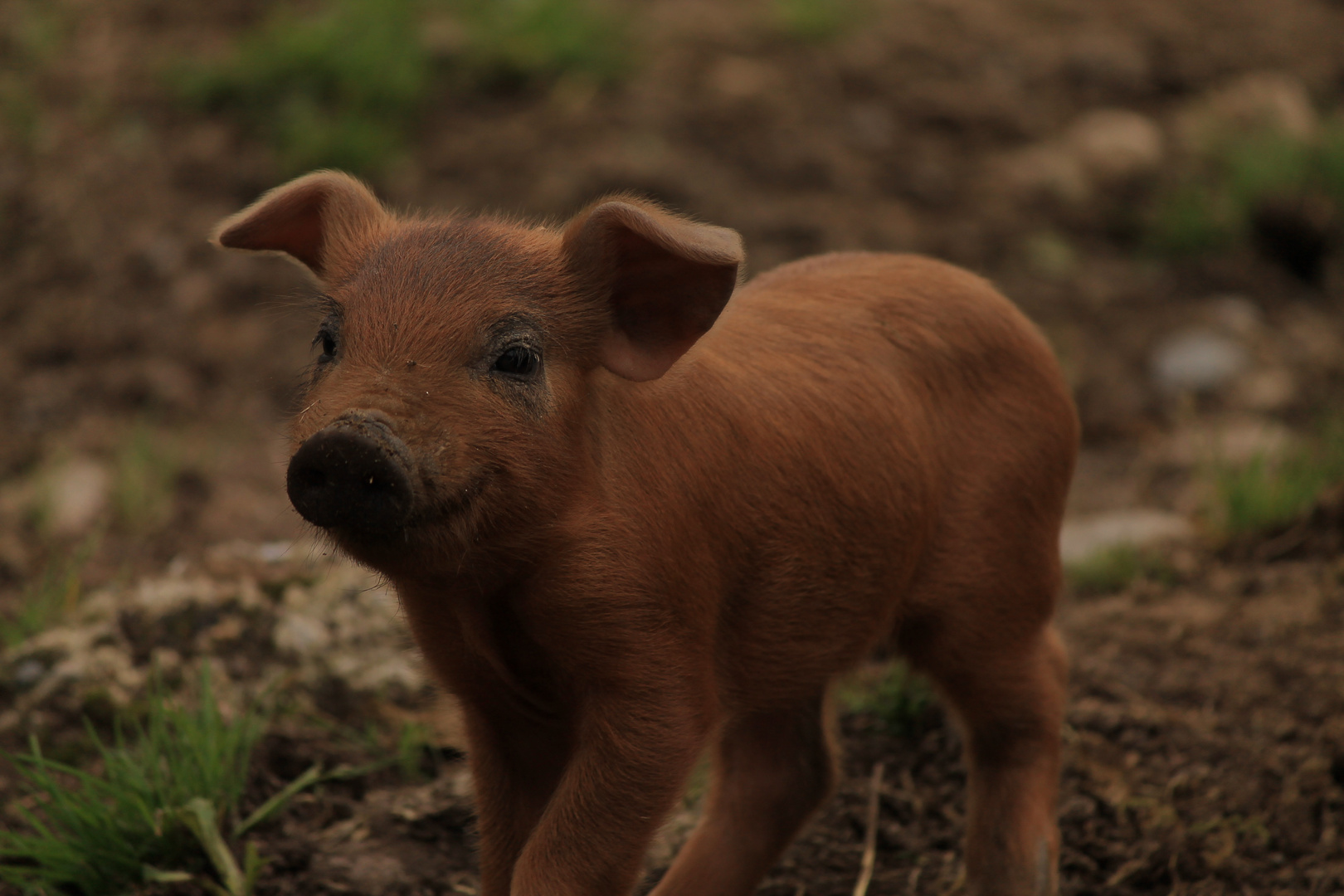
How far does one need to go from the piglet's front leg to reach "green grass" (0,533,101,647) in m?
2.30

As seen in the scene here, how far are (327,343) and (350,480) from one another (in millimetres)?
450

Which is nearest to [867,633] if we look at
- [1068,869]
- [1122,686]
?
[1068,869]

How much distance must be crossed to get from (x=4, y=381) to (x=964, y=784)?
16.4 ft

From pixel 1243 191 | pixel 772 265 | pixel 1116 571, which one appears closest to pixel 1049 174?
pixel 1243 191

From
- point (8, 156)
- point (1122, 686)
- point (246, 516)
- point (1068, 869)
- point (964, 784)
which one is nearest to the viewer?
point (1068, 869)

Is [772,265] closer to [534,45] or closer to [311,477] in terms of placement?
[534,45]

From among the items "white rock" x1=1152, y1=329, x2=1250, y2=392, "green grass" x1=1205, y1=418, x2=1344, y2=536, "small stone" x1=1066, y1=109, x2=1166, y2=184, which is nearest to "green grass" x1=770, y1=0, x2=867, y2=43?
"small stone" x1=1066, y1=109, x2=1166, y2=184

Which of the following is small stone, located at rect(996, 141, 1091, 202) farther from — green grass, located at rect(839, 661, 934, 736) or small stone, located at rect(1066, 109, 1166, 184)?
green grass, located at rect(839, 661, 934, 736)

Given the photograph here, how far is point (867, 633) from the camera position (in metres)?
3.09

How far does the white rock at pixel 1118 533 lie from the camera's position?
5.39 meters

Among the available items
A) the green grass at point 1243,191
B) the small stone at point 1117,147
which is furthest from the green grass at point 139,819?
the small stone at point 1117,147

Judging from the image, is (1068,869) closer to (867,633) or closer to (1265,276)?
(867,633)

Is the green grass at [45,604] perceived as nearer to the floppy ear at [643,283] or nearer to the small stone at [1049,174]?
the floppy ear at [643,283]

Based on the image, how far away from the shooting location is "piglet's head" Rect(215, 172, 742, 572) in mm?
2285
